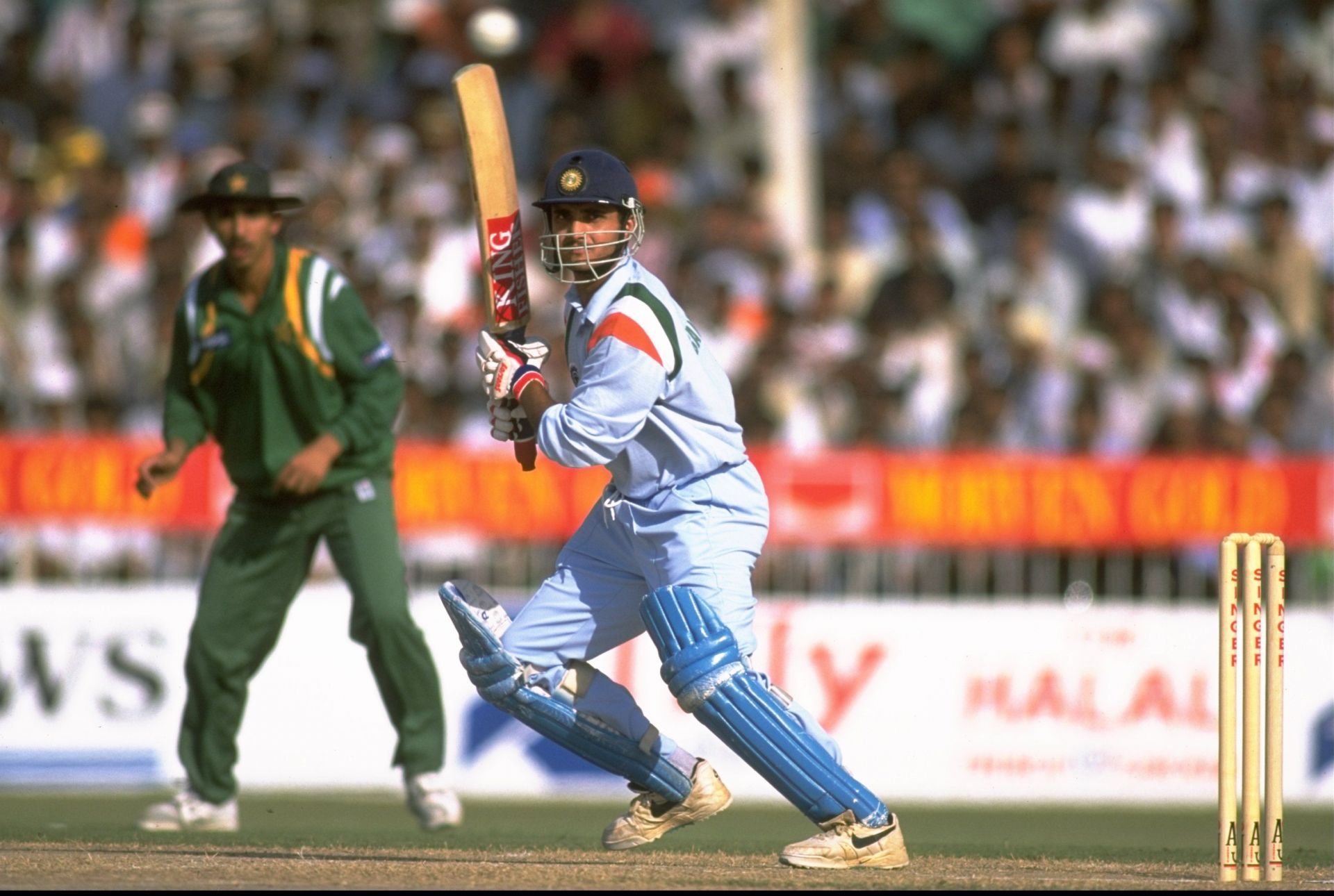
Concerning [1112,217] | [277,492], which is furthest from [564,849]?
[1112,217]

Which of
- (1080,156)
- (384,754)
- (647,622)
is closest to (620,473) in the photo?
(647,622)

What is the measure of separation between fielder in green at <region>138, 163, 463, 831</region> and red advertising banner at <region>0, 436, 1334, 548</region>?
221cm

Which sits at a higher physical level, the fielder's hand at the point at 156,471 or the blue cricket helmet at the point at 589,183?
the blue cricket helmet at the point at 589,183

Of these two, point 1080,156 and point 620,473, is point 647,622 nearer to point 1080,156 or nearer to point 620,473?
point 620,473

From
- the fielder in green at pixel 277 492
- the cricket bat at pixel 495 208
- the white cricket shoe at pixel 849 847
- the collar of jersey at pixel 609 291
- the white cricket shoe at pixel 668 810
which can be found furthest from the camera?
the fielder in green at pixel 277 492

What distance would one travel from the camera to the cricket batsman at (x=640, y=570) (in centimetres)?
574

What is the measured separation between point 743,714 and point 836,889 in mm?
552

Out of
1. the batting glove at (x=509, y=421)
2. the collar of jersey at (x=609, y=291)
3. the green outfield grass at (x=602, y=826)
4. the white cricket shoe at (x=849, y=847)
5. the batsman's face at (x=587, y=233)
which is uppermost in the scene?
the batsman's face at (x=587, y=233)

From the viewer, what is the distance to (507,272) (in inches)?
250

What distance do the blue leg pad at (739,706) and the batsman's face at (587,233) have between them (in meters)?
0.93

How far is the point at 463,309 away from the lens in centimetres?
1170

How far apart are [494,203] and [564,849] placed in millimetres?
1984

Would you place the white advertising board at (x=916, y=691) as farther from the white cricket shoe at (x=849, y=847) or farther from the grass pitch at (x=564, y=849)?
the white cricket shoe at (x=849, y=847)

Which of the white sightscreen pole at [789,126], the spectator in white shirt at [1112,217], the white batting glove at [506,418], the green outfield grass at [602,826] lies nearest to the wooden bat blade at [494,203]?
the white batting glove at [506,418]
